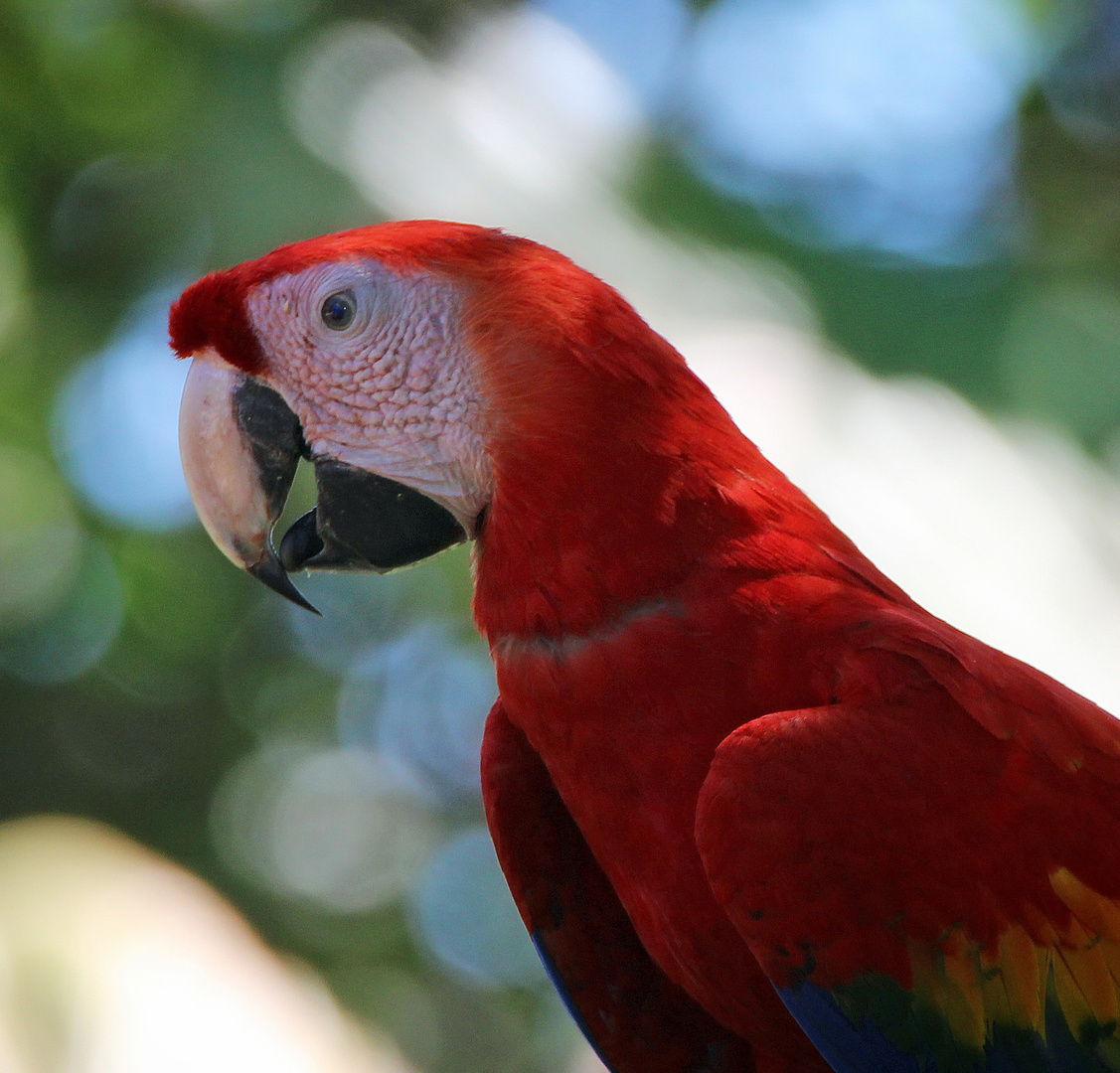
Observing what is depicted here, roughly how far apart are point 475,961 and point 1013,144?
3422mm

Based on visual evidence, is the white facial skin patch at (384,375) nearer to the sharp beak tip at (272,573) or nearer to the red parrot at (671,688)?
the red parrot at (671,688)

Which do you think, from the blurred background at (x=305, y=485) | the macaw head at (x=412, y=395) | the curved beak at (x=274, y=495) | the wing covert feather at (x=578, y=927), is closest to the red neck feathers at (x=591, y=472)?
the macaw head at (x=412, y=395)

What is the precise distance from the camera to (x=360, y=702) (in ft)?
14.2

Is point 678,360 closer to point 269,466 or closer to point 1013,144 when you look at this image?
→ point 269,466

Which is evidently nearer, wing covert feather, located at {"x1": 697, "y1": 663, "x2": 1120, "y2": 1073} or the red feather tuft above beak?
wing covert feather, located at {"x1": 697, "y1": 663, "x2": 1120, "y2": 1073}

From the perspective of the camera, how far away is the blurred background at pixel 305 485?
2139mm

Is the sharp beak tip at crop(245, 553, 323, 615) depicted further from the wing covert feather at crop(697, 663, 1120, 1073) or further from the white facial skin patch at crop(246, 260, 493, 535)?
the wing covert feather at crop(697, 663, 1120, 1073)

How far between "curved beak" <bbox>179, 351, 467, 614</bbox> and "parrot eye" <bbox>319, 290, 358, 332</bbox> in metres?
0.10

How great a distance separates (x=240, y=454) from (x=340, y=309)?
175 millimetres

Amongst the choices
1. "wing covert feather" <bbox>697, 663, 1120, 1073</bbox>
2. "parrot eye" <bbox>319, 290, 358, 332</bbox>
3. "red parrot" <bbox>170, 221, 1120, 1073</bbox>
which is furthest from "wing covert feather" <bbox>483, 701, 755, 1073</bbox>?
"parrot eye" <bbox>319, 290, 358, 332</bbox>

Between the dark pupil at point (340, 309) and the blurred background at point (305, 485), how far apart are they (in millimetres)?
1328

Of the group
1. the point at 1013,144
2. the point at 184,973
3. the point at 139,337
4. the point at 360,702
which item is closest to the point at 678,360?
the point at 184,973

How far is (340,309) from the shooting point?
1054 mm

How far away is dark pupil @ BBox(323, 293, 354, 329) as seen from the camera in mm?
1054
